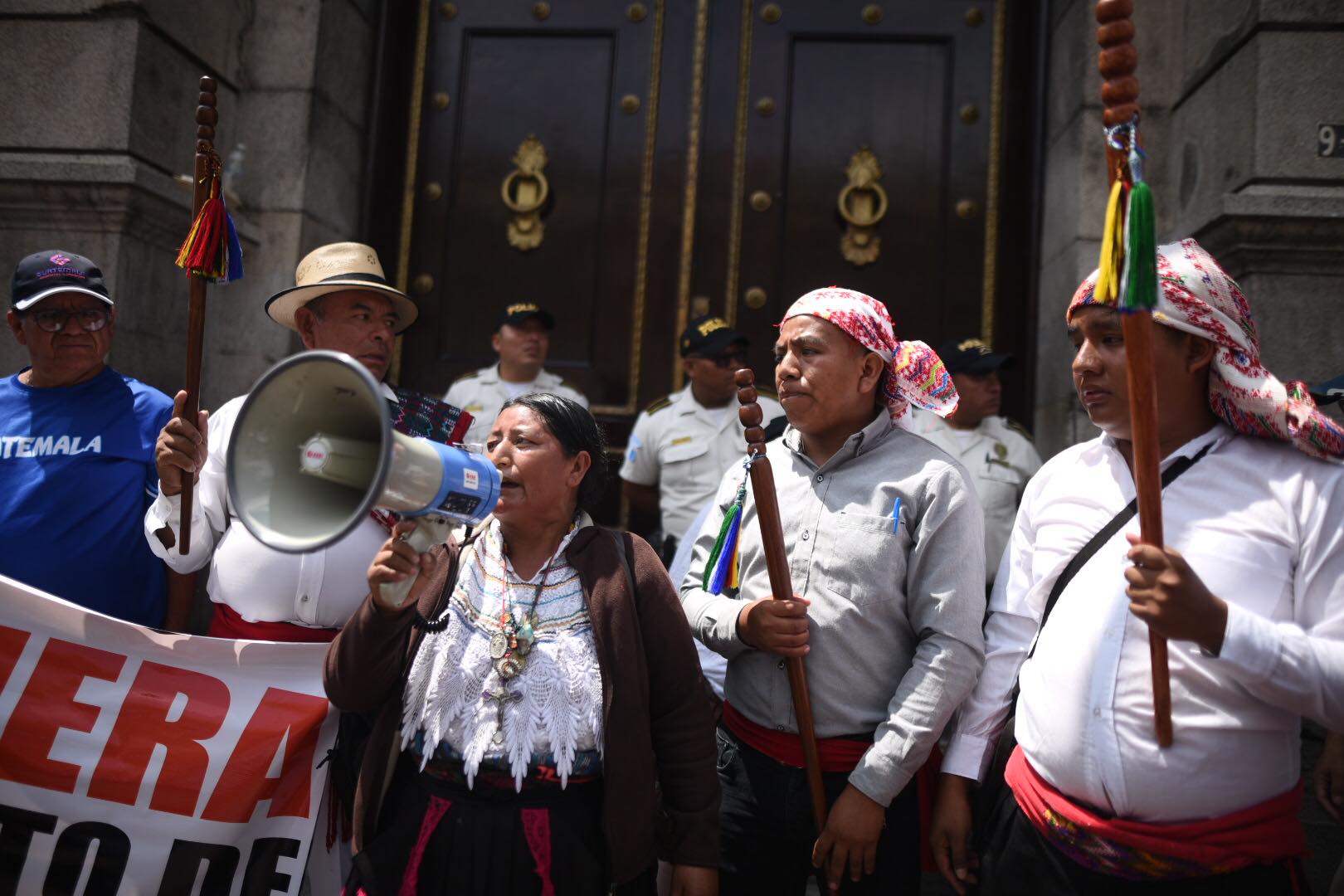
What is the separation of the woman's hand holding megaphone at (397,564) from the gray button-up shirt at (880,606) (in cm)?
81

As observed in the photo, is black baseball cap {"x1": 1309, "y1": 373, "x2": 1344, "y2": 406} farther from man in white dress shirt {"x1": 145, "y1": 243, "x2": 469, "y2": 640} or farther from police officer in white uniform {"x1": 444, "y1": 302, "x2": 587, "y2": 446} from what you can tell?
police officer in white uniform {"x1": 444, "y1": 302, "x2": 587, "y2": 446}


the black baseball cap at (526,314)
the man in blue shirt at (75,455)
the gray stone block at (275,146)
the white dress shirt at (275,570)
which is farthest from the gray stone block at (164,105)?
the white dress shirt at (275,570)

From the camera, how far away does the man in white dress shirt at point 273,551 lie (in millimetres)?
2781

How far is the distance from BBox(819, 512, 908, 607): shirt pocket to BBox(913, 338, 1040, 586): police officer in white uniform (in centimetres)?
217

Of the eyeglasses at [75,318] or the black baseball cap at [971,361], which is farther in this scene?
the black baseball cap at [971,361]

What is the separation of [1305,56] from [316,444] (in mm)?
3840

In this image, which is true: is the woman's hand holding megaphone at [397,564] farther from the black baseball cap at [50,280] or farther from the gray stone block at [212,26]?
the gray stone block at [212,26]

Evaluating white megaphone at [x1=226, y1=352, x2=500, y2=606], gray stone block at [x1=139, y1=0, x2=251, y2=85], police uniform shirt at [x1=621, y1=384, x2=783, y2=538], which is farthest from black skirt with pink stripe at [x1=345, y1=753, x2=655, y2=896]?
gray stone block at [x1=139, y1=0, x2=251, y2=85]

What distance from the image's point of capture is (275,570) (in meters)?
2.88

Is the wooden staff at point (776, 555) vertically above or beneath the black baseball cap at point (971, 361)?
beneath

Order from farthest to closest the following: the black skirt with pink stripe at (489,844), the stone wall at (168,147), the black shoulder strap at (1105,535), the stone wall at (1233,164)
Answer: the stone wall at (168,147)
the stone wall at (1233,164)
the black skirt with pink stripe at (489,844)
the black shoulder strap at (1105,535)

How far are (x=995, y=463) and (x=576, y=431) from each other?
2.71m

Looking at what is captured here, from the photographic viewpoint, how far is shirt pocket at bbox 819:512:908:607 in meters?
2.46

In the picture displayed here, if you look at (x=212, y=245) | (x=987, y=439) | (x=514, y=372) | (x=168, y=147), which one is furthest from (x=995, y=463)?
(x=168, y=147)
